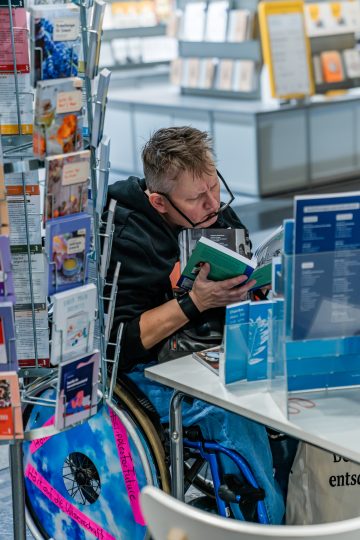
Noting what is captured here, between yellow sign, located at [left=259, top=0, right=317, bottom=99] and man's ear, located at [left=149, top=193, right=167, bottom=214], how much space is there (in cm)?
565

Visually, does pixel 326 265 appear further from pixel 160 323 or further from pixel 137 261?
pixel 137 261

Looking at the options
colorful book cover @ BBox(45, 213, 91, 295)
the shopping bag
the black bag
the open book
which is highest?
colorful book cover @ BBox(45, 213, 91, 295)

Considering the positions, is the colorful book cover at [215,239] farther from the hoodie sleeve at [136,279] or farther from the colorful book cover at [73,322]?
the colorful book cover at [73,322]

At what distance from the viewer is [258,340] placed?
→ 2514 millimetres

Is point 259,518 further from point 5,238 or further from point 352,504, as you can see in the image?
point 5,238

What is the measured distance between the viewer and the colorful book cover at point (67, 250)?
6.80ft

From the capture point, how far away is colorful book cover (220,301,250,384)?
2.47 m

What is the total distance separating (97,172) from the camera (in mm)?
2375

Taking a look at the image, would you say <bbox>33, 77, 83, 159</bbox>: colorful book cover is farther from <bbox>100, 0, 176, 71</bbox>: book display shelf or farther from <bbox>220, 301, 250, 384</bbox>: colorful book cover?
<bbox>100, 0, 176, 71</bbox>: book display shelf

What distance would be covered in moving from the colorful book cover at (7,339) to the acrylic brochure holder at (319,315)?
2.20 ft

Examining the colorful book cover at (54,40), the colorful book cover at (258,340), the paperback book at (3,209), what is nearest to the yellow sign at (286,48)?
the colorful book cover at (258,340)

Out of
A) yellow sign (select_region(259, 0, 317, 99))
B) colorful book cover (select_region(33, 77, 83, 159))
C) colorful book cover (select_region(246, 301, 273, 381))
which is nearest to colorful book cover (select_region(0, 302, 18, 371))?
colorful book cover (select_region(33, 77, 83, 159))

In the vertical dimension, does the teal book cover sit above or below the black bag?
above

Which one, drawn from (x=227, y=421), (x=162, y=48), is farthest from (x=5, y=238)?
(x=162, y=48)
